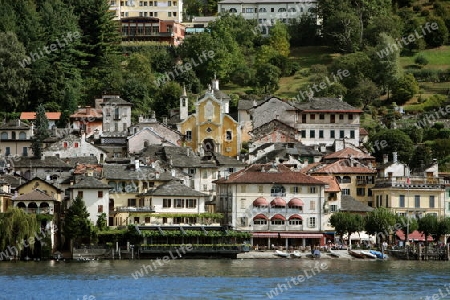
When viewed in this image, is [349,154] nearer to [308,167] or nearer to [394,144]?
[308,167]

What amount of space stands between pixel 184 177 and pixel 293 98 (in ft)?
131

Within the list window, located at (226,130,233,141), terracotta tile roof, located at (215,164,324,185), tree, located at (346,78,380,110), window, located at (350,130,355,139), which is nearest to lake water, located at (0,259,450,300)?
terracotta tile roof, located at (215,164,324,185)

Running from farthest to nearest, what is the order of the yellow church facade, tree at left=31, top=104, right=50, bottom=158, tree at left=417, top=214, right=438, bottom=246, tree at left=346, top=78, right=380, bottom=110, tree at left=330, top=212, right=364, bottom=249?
tree at left=346, top=78, right=380, bottom=110 < the yellow church facade < tree at left=31, top=104, right=50, bottom=158 < tree at left=417, top=214, right=438, bottom=246 < tree at left=330, top=212, right=364, bottom=249

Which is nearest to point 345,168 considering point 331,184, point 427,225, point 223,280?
point 331,184

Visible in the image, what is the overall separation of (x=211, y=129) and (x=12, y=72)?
2440 cm

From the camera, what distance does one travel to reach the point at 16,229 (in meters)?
131

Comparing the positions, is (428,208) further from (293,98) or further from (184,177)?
(293,98)

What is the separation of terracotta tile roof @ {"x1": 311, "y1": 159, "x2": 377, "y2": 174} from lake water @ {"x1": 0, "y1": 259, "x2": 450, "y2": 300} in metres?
23.2

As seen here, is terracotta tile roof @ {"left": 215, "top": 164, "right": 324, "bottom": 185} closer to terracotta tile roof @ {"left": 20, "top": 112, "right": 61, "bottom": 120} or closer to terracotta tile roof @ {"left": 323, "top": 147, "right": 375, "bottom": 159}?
terracotta tile roof @ {"left": 323, "top": 147, "right": 375, "bottom": 159}

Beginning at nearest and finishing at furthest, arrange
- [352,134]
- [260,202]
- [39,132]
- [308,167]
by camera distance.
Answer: [260,202], [308,167], [39,132], [352,134]

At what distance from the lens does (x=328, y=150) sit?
172 m

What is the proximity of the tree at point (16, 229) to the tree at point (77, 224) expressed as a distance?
382 cm

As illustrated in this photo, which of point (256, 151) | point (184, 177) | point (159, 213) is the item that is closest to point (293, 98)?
point (256, 151)

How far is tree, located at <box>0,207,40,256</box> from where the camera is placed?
13012 cm
